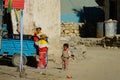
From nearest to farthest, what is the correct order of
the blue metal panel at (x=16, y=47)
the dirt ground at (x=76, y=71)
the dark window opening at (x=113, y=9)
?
the dirt ground at (x=76, y=71) → the blue metal panel at (x=16, y=47) → the dark window opening at (x=113, y=9)

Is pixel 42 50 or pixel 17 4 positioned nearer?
pixel 17 4

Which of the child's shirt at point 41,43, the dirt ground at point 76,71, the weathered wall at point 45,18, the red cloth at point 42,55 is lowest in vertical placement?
the dirt ground at point 76,71

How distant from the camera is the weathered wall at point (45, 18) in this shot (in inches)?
688

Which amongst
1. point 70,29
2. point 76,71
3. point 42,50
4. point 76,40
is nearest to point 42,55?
point 42,50

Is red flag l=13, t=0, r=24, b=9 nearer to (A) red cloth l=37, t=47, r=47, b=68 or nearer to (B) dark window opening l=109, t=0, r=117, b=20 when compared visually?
(A) red cloth l=37, t=47, r=47, b=68

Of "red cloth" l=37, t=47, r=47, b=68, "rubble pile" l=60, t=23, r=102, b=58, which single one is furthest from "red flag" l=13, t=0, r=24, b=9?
"rubble pile" l=60, t=23, r=102, b=58

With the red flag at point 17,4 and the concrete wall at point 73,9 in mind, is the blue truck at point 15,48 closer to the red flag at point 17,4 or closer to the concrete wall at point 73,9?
the red flag at point 17,4

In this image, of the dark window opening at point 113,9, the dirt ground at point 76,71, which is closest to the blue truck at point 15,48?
the dirt ground at point 76,71

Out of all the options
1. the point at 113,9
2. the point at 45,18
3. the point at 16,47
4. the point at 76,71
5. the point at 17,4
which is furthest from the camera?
the point at 113,9

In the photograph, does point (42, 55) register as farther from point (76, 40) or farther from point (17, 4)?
point (76, 40)

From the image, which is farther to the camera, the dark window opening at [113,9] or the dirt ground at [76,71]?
the dark window opening at [113,9]

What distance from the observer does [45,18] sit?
58.5 feet

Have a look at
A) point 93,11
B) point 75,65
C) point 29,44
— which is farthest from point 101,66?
point 93,11

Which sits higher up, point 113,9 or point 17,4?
point 113,9
